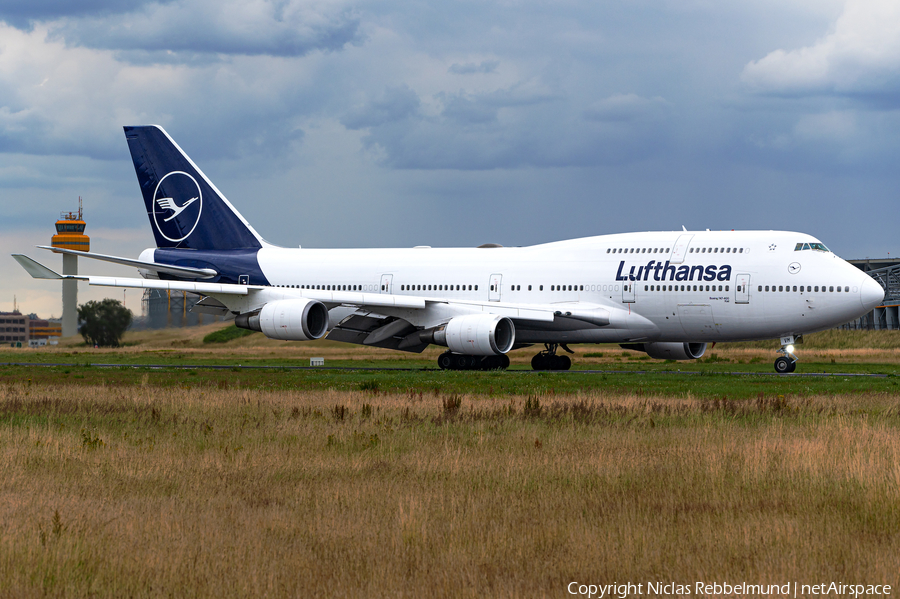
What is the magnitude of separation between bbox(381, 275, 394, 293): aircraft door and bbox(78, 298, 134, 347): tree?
3445 cm

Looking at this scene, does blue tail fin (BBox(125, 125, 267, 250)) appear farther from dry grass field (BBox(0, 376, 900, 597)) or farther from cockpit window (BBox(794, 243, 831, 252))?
dry grass field (BBox(0, 376, 900, 597))

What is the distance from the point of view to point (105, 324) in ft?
219

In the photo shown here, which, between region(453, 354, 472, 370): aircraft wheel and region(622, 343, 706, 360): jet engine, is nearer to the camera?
region(453, 354, 472, 370): aircraft wheel

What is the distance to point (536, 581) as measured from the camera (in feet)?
24.7

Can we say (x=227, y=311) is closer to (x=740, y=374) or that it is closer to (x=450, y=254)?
(x=450, y=254)

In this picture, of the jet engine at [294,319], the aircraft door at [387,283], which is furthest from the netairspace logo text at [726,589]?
the aircraft door at [387,283]

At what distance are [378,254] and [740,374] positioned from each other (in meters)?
14.6

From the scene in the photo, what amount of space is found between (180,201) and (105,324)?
94.2ft

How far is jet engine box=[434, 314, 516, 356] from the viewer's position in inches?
1245

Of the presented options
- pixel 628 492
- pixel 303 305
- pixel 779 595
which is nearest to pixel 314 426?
pixel 628 492

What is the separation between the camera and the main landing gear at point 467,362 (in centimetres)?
3422

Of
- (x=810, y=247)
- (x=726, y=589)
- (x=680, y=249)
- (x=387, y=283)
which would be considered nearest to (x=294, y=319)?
(x=387, y=283)

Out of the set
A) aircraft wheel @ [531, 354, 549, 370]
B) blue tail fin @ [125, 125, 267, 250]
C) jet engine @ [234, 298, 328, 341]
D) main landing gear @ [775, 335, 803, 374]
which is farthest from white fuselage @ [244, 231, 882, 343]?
blue tail fin @ [125, 125, 267, 250]

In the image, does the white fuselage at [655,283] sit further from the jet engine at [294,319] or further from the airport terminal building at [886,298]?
the airport terminal building at [886,298]
